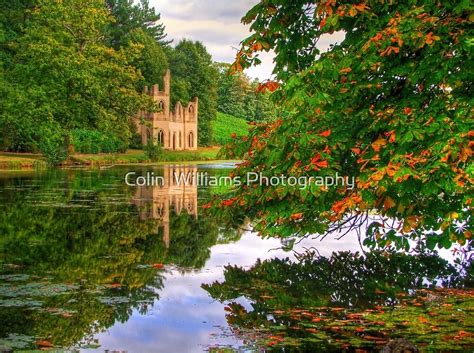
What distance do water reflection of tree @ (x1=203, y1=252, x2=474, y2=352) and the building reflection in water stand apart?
4066 millimetres

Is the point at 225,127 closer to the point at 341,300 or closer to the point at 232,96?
the point at 232,96

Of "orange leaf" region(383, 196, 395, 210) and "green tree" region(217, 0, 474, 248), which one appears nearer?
"green tree" region(217, 0, 474, 248)

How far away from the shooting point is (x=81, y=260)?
12172 millimetres

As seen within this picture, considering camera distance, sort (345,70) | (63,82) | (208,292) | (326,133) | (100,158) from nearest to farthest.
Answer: (345,70), (326,133), (208,292), (63,82), (100,158)

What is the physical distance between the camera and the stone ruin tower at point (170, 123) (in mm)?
77250

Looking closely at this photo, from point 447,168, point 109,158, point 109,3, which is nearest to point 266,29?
point 447,168

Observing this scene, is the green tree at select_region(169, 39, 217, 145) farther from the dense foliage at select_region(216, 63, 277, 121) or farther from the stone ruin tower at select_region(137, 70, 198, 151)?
the dense foliage at select_region(216, 63, 277, 121)

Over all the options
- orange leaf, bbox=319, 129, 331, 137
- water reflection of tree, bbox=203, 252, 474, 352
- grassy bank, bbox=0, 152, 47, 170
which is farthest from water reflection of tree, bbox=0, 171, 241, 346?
grassy bank, bbox=0, 152, 47, 170

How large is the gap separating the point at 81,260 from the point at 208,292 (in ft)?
11.0

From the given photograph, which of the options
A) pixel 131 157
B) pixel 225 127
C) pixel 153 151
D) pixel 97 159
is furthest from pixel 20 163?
pixel 225 127

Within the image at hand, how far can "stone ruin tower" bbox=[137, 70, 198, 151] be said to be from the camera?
77250 millimetres

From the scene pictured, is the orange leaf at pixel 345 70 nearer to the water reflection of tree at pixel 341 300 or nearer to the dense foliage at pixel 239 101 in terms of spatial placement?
the water reflection of tree at pixel 341 300

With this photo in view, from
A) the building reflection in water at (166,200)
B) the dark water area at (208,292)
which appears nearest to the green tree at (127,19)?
the building reflection in water at (166,200)

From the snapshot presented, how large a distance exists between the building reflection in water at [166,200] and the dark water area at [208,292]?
183cm
